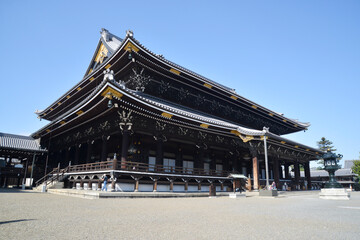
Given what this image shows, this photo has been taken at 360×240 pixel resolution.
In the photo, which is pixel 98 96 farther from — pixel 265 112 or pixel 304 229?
pixel 265 112

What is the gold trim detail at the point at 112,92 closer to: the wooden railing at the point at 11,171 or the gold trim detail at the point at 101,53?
the gold trim detail at the point at 101,53

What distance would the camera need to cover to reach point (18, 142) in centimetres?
2683

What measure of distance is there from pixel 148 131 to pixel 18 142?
19.3 metres

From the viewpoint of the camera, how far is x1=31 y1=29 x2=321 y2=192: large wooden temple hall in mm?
15992

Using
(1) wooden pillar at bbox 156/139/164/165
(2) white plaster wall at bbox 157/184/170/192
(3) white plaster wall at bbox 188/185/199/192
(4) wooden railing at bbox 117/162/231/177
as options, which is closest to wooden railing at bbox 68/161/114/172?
(4) wooden railing at bbox 117/162/231/177

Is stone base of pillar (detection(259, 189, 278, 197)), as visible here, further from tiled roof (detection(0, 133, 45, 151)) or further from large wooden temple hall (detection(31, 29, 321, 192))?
tiled roof (detection(0, 133, 45, 151))

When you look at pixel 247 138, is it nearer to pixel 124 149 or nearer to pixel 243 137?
pixel 243 137

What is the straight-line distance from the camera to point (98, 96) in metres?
15.2

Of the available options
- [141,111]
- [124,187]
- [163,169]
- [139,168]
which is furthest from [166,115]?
[124,187]

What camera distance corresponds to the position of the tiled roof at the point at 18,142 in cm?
2528

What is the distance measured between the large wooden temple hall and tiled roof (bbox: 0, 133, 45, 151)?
1.39 metres

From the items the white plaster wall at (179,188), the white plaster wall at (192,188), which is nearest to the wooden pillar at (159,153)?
the white plaster wall at (179,188)

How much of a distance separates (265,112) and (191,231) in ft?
93.3

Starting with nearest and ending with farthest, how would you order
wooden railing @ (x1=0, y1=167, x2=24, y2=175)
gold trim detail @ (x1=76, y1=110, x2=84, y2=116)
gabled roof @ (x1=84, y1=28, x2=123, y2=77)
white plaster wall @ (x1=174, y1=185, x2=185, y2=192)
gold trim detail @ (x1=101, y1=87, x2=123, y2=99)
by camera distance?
gold trim detail @ (x1=101, y1=87, x2=123, y2=99)
gold trim detail @ (x1=76, y1=110, x2=84, y2=116)
white plaster wall @ (x1=174, y1=185, x2=185, y2=192)
wooden railing @ (x1=0, y1=167, x2=24, y2=175)
gabled roof @ (x1=84, y1=28, x2=123, y2=77)
